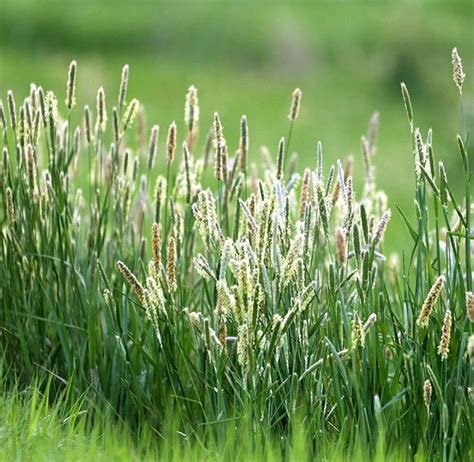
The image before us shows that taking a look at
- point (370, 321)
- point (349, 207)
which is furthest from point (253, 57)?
point (370, 321)

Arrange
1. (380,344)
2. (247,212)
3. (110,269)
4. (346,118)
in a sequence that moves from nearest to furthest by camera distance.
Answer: (247,212)
(380,344)
(110,269)
(346,118)

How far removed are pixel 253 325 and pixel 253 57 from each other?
16.7 meters

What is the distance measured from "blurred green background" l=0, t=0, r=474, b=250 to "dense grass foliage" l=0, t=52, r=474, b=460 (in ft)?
42.5

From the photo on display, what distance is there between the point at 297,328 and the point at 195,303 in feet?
2.67

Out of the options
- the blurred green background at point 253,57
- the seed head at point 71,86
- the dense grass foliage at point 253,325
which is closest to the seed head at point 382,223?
the dense grass foliage at point 253,325

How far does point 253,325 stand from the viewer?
2.54 metres

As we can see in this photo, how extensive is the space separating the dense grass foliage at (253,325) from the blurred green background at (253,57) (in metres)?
13.0

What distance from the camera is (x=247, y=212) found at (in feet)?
8.52

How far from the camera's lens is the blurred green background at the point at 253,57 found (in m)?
17.0

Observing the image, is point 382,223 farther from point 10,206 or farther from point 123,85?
point 10,206

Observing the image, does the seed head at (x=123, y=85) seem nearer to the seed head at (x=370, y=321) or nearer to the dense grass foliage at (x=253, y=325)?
the dense grass foliage at (x=253, y=325)

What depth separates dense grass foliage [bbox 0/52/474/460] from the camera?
8.35 ft

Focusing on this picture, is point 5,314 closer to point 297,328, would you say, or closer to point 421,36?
point 297,328

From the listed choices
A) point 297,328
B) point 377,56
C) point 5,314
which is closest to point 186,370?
point 297,328
